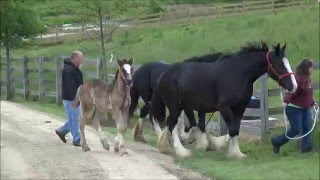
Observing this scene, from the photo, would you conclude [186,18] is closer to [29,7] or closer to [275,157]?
[275,157]

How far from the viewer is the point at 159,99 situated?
11781 millimetres

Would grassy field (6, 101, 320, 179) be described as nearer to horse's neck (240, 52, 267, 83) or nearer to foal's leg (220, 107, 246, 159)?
foal's leg (220, 107, 246, 159)

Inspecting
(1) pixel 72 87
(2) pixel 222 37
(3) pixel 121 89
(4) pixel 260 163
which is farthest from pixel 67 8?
(2) pixel 222 37

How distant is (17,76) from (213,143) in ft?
36.7

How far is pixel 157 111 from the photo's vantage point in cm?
1198

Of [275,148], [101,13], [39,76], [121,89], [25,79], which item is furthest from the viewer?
[39,76]

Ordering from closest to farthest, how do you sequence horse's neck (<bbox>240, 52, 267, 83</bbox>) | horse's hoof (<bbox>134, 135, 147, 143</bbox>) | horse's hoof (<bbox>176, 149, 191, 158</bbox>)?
1. horse's neck (<bbox>240, 52, 267, 83</bbox>)
2. horse's hoof (<bbox>176, 149, 191, 158</bbox>)
3. horse's hoof (<bbox>134, 135, 147, 143</bbox>)

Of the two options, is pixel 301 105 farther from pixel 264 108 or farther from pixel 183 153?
pixel 183 153

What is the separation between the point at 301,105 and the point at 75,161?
3.58m

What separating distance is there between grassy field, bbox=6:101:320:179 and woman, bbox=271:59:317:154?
335mm

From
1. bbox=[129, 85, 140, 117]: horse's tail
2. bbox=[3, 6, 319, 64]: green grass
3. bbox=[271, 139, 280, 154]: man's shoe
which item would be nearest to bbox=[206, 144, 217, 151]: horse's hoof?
bbox=[271, 139, 280, 154]: man's shoe

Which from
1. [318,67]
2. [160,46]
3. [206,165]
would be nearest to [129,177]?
[206,165]

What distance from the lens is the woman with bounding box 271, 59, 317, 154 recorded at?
1002 cm

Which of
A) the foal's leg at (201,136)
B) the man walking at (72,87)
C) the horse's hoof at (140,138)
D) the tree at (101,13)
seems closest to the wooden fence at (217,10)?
the tree at (101,13)
